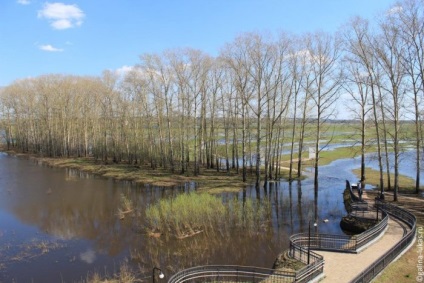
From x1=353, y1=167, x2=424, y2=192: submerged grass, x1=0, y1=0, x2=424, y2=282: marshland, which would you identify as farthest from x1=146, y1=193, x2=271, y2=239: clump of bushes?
x1=353, y1=167, x2=424, y2=192: submerged grass

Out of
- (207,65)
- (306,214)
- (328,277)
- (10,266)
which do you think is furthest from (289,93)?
(10,266)

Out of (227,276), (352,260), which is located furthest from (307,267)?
(227,276)

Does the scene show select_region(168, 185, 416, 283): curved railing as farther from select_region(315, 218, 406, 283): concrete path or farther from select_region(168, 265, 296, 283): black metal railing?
select_region(315, 218, 406, 283): concrete path

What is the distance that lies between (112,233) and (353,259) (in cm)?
1572

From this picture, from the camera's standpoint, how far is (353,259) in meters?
16.7

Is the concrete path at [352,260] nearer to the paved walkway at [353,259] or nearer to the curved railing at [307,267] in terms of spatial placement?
the paved walkway at [353,259]

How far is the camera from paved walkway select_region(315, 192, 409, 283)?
48.6 feet

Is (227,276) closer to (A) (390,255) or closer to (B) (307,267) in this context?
(B) (307,267)

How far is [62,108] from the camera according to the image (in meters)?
68.0

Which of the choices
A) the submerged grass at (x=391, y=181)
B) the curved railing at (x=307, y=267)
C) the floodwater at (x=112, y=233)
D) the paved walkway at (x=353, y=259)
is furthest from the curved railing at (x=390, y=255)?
the submerged grass at (x=391, y=181)

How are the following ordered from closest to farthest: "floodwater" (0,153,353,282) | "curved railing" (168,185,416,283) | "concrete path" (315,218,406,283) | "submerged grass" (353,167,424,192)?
"curved railing" (168,185,416,283) < "concrete path" (315,218,406,283) < "floodwater" (0,153,353,282) < "submerged grass" (353,167,424,192)

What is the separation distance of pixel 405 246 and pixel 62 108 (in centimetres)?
6569

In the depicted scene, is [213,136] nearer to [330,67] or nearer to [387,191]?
[330,67]

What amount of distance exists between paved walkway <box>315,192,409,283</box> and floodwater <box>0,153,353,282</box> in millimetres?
3286
